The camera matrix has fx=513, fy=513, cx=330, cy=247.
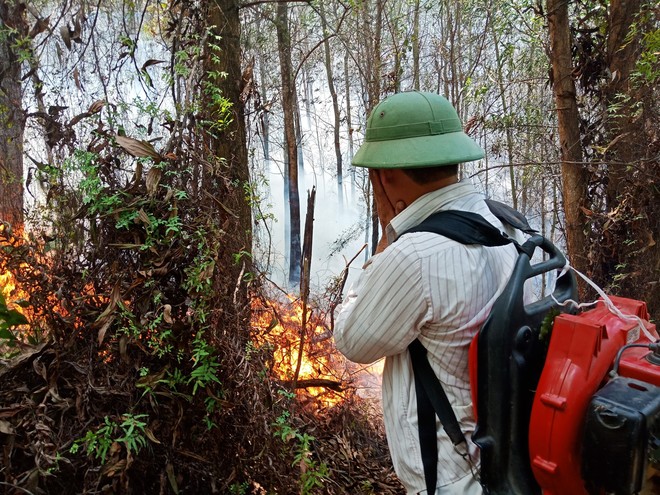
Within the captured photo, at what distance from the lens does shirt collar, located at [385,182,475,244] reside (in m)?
1.55

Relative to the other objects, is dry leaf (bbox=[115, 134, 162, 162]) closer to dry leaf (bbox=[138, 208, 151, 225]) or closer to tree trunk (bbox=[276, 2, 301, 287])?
dry leaf (bbox=[138, 208, 151, 225])

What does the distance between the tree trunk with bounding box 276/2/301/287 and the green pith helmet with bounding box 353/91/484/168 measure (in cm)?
671

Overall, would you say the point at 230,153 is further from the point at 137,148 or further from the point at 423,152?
the point at 423,152

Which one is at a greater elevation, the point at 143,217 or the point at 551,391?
the point at 143,217

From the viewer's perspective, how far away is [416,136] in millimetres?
1551

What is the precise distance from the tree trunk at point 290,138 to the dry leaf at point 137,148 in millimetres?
6079

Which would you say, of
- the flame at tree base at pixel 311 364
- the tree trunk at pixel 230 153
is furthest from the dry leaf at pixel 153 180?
the flame at tree base at pixel 311 364

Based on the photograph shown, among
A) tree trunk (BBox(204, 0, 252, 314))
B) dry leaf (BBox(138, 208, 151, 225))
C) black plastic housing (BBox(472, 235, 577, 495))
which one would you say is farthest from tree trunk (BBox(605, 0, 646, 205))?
dry leaf (BBox(138, 208, 151, 225))

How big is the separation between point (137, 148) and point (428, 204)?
51.8 inches

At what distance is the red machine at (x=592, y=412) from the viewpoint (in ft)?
3.83

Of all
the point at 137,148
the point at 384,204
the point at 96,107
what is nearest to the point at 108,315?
the point at 137,148

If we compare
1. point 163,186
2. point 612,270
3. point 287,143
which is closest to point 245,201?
point 163,186

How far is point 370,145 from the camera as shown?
5.38 feet

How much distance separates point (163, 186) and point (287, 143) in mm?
8571
